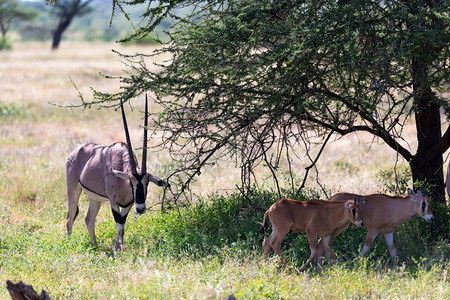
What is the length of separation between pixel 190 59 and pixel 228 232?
7.23ft

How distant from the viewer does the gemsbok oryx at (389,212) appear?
781 centimetres

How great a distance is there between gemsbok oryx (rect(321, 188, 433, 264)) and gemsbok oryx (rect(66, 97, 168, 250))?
7.51 ft

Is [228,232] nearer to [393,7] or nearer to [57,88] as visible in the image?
[393,7]

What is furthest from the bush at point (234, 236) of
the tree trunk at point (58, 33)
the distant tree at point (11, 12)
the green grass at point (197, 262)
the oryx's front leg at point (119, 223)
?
the distant tree at point (11, 12)

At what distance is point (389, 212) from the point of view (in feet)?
25.8

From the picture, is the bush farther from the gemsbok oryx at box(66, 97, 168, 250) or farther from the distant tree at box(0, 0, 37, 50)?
Answer: the distant tree at box(0, 0, 37, 50)

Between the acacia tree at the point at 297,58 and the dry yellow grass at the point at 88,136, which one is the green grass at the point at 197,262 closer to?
the acacia tree at the point at 297,58

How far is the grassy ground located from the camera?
6.43 m

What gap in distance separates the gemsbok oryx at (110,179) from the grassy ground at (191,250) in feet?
1.13

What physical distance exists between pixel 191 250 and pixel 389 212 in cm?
231

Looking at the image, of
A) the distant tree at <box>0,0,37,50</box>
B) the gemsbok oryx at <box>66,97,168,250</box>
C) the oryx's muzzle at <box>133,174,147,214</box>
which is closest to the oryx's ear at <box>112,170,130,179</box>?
the gemsbok oryx at <box>66,97,168,250</box>

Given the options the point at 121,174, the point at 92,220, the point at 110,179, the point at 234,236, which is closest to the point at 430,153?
the point at 234,236

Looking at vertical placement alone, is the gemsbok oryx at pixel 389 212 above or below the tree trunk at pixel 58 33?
below

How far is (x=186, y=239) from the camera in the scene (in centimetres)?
834
